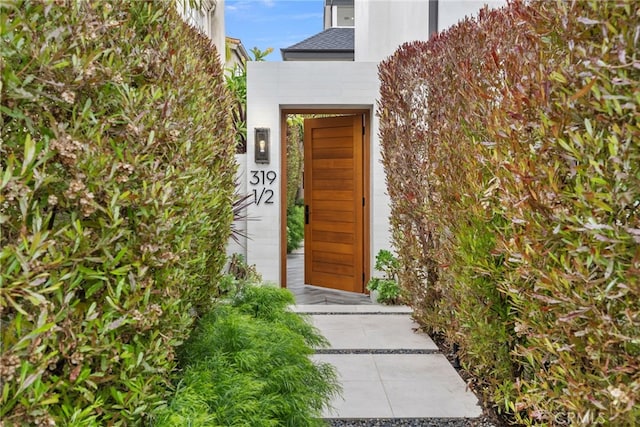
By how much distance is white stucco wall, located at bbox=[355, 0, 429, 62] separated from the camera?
25.1 feet

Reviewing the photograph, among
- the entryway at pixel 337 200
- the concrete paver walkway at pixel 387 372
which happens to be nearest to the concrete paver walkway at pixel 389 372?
the concrete paver walkway at pixel 387 372

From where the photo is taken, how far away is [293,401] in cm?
263

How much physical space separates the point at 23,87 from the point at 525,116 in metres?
1.71

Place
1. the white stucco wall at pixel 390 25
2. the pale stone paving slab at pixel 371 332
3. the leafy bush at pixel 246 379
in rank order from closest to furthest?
the leafy bush at pixel 246 379
the pale stone paving slab at pixel 371 332
the white stucco wall at pixel 390 25

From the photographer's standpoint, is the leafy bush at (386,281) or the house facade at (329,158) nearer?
the leafy bush at (386,281)

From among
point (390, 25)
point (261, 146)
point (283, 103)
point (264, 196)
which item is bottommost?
point (264, 196)

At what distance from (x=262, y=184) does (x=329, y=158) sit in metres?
1.32

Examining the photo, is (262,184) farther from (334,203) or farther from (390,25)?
(390,25)

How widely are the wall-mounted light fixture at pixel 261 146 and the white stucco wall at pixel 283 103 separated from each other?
84 millimetres

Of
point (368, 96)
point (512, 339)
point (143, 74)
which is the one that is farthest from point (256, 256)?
point (143, 74)

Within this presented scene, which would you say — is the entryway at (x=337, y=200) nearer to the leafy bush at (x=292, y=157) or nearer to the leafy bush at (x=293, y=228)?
the leafy bush at (x=292, y=157)

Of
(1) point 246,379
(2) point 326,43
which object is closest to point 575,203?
(1) point 246,379

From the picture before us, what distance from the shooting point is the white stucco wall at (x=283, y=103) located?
7312 mm

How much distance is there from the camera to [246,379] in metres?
2.48
